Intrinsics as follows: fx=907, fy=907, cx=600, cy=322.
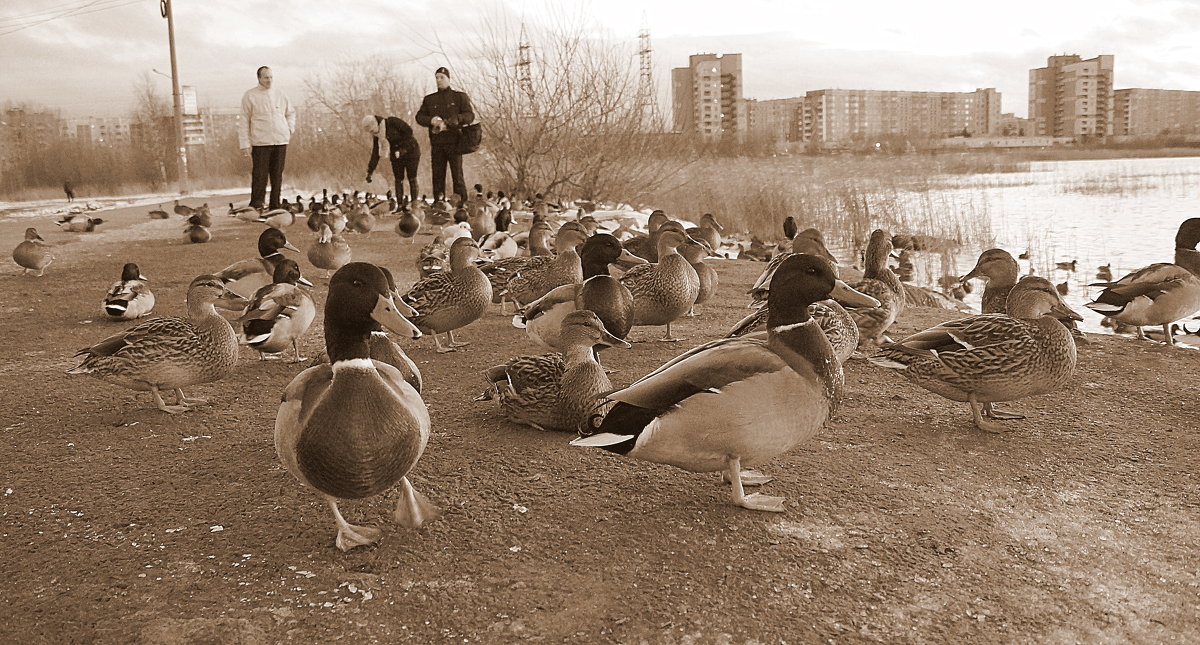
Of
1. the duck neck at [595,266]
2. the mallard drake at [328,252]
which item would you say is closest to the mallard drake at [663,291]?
the duck neck at [595,266]

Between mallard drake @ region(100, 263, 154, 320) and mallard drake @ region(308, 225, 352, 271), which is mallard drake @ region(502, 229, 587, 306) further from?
mallard drake @ region(100, 263, 154, 320)

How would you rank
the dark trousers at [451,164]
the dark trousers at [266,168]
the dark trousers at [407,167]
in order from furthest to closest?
the dark trousers at [407,167] < the dark trousers at [451,164] < the dark trousers at [266,168]

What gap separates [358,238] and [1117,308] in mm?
9849

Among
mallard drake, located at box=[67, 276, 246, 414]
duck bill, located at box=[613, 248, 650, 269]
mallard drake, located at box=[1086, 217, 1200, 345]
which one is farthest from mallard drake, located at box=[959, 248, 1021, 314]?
mallard drake, located at box=[67, 276, 246, 414]

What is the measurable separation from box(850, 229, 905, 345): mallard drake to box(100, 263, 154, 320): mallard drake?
5.22m

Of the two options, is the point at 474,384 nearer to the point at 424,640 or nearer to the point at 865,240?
the point at 424,640

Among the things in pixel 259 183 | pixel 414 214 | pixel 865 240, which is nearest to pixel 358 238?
pixel 414 214

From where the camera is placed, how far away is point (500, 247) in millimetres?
9727

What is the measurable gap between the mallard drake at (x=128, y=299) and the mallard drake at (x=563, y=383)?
3.85 meters

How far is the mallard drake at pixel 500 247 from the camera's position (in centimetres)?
963

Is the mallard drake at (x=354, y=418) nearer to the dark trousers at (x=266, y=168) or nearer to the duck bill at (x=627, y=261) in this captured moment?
the duck bill at (x=627, y=261)

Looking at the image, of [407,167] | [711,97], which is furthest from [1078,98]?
[407,167]

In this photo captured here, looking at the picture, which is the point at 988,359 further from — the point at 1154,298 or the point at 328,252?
the point at 328,252

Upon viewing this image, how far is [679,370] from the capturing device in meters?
3.19
